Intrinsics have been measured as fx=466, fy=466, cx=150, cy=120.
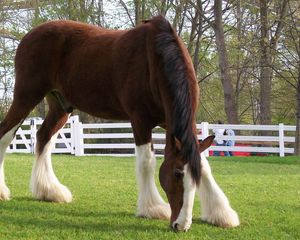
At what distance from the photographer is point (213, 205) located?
450 centimetres

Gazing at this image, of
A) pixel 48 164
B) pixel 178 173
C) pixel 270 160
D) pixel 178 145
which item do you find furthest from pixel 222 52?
pixel 178 173

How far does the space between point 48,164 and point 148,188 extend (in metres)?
1.79

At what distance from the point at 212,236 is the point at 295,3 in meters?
16.5

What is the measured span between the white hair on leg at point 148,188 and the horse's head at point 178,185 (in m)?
0.53

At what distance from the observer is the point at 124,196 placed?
241 inches

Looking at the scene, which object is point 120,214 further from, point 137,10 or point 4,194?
point 137,10

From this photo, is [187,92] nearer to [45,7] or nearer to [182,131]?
[182,131]

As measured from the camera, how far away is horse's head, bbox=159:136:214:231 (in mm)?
3787

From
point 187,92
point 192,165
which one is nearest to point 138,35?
point 187,92

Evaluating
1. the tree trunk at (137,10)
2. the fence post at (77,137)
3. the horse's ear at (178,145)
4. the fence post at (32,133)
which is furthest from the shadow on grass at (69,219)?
the tree trunk at (137,10)

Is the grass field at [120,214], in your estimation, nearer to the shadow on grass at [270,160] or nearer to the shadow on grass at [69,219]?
the shadow on grass at [69,219]

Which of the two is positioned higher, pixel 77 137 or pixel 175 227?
pixel 77 137

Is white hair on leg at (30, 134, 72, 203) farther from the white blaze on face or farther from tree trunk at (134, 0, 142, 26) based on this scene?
tree trunk at (134, 0, 142, 26)

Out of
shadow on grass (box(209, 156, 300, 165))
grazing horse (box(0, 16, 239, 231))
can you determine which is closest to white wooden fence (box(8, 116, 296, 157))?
shadow on grass (box(209, 156, 300, 165))
